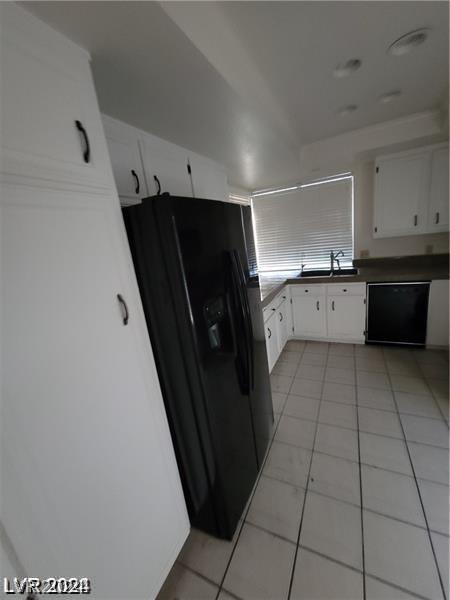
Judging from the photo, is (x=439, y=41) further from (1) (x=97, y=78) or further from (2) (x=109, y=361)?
(2) (x=109, y=361)

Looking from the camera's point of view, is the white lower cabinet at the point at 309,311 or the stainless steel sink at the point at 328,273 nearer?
the white lower cabinet at the point at 309,311

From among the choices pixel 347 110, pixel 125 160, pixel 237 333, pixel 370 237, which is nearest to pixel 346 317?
pixel 370 237

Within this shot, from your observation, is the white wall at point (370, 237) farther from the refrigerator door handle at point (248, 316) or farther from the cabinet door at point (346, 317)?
the refrigerator door handle at point (248, 316)

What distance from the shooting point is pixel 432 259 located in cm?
296

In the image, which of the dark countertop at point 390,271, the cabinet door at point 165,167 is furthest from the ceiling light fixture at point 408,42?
the dark countertop at point 390,271

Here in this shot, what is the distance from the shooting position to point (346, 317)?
3.09m

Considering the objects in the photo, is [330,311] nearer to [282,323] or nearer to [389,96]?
[282,323]

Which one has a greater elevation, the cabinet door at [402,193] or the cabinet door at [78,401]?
the cabinet door at [402,193]

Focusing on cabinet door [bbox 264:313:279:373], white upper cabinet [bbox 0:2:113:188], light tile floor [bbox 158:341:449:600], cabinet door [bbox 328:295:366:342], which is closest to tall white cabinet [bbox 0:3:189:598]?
white upper cabinet [bbox 0:2:113:188]

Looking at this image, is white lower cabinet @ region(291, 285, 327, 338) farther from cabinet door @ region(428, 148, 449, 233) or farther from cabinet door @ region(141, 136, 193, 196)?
cabinet door @ region(141, 136, 193, 196)

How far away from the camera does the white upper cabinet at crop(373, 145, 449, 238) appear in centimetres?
253

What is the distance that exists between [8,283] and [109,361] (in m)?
0.39

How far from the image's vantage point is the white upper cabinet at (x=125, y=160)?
1287 mm

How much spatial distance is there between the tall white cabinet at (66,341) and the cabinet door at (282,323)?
2116 mm
